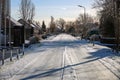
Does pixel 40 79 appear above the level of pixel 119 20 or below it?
below

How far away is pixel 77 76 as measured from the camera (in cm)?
1488

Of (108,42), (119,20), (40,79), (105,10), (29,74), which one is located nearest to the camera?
(40,79)

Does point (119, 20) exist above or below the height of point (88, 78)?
above

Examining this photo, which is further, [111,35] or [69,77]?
[111,35]

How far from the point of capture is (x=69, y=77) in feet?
47.5

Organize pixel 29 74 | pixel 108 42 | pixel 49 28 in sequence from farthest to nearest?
1. pixel 49 28
2. pixel 108 42
3. pixel 29 74

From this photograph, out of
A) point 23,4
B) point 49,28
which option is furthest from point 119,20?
point 49,28

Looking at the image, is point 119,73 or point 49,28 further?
point 49,28

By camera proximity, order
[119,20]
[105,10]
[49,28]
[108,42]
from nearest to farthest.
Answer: [119,20] → [108,42] → [105,10] → [49,28]

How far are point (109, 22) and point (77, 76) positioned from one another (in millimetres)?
53687

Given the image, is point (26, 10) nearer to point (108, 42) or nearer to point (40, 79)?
point (108, 42)

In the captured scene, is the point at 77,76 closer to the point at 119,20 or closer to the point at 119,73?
the point at 119,73

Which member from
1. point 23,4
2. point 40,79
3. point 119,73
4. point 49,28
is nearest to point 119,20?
point 119,73

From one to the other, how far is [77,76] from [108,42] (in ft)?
154
